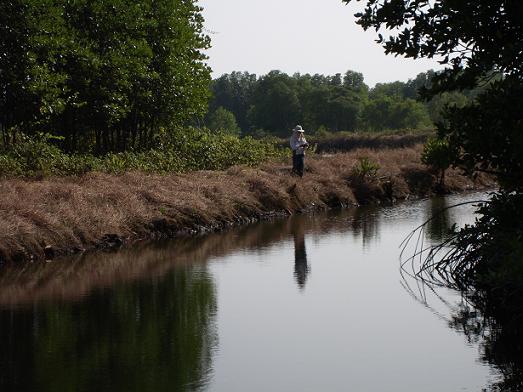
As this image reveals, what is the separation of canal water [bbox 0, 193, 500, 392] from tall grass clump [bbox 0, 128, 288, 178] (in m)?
4.77

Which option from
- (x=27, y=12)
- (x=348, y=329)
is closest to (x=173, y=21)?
(x=27, y=12)

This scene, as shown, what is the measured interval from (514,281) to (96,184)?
15.9m

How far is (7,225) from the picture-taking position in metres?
19.6

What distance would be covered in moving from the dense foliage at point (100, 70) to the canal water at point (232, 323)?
7.74 metres

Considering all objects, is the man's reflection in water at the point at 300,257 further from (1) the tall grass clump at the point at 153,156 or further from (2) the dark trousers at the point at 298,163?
(1) the tall grass clump at the point at 153,156

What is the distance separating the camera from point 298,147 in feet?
105

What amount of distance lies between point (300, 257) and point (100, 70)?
42.8ft

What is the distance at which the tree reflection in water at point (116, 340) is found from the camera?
11.4 m

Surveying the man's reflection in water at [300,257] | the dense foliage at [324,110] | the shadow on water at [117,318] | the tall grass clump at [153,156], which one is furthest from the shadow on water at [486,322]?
the dense foliage at [324,110]

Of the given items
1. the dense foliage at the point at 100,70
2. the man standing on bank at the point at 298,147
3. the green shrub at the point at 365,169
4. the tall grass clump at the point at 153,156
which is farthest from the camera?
the green shrub at the point at 365,169

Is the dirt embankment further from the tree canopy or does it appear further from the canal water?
the tree canopy

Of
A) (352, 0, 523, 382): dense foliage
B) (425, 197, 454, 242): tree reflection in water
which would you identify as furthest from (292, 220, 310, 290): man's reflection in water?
(352, 0, 523, 382): dense foliage

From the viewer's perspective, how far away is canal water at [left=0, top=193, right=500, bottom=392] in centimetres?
1155

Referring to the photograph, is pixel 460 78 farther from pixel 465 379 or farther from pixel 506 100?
pixel 465 379
